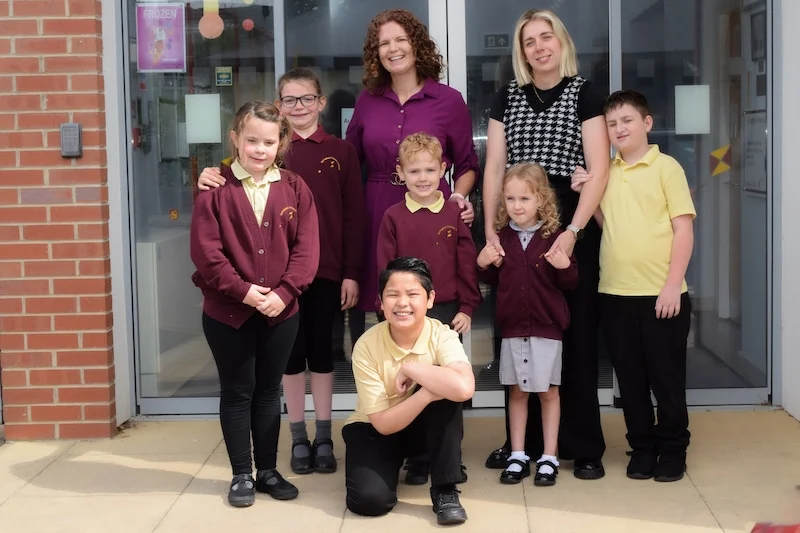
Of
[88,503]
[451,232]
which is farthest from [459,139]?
[88,503]

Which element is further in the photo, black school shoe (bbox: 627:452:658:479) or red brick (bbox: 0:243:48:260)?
red brick (bbox: 0:243:48:260)

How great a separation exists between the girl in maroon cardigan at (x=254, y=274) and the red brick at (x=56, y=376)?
1.24 metres

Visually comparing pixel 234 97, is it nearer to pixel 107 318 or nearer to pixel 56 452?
pixel 107 318

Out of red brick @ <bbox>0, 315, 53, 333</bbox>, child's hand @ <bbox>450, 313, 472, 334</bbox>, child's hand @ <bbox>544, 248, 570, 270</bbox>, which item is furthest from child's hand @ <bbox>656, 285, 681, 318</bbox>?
red brick @ <bbox>0, 315, 53, 333</bbox>

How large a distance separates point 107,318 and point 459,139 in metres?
1.85

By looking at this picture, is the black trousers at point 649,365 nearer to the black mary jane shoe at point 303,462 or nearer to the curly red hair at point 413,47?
the curly red hair at point 413,47

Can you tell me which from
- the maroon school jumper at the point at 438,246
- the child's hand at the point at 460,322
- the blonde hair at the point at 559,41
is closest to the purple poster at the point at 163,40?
the maroon school jumper at the point at 438,246

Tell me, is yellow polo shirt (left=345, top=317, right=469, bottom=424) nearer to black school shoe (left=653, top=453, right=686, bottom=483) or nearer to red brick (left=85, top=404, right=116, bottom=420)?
black school shoe (left=653, top=453, right=686, bottom=483)

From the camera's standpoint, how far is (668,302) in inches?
170

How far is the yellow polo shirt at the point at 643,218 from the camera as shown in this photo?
4.32 meters

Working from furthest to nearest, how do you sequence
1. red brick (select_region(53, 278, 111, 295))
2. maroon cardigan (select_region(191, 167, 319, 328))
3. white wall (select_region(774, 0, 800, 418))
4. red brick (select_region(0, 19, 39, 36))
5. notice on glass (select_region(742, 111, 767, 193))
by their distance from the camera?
notice on glass (select_region(742, 111, 767, 193)) < white wall (select_region(774, 0, 800, 418)) < red brick (select_region(53, 278, 111, 295)) < red brick (select_region(0, 19, 39, 36)) < maroon cardigan (select_region(191, 167, 319, 328))

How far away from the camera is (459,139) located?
4.64 m

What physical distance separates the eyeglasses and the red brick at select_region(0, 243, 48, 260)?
1.41 metres

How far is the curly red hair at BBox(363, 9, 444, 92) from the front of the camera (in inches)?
178
